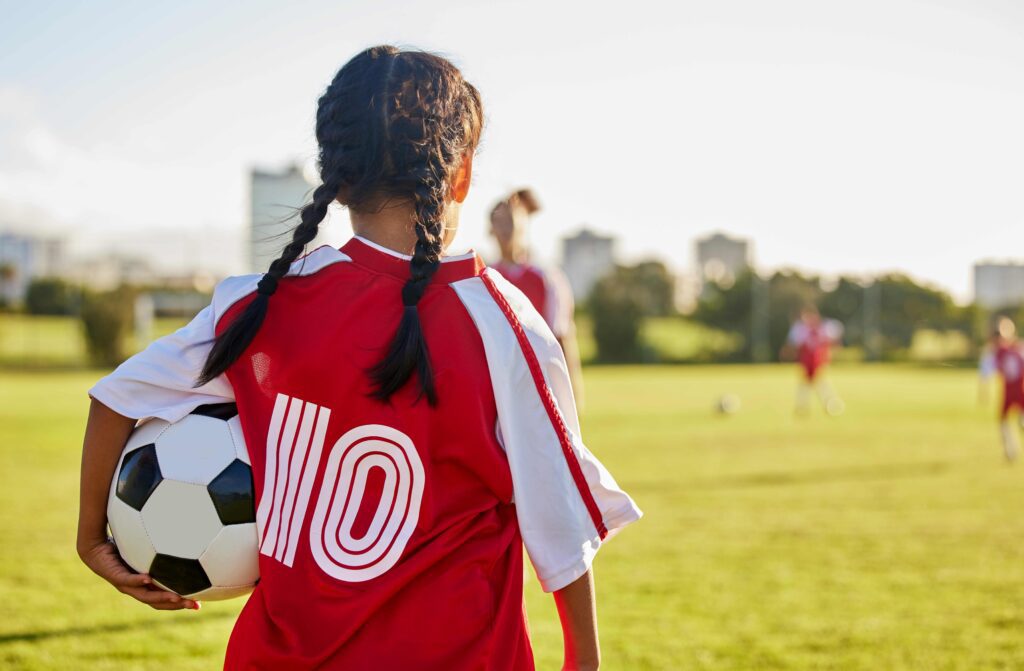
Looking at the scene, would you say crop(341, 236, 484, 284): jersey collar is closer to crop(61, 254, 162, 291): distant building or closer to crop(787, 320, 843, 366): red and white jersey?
crop(787, 320, 843, 366): red and white jersey

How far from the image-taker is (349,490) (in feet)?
4.33

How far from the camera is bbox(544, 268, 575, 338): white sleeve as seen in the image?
18.0ft

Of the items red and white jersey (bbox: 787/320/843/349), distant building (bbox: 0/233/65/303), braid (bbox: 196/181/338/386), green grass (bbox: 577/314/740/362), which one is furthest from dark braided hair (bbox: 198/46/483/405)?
distant building (bbox: 0/233/65/303)

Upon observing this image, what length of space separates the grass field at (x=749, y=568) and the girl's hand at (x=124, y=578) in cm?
208

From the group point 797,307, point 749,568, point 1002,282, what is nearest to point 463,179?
point 749,568

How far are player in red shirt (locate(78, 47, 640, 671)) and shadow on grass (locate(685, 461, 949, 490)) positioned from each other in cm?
650

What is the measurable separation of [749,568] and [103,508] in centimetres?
407

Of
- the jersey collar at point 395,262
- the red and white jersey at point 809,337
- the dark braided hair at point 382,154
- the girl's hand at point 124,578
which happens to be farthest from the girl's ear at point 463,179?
the red and white jersey at point 809,337

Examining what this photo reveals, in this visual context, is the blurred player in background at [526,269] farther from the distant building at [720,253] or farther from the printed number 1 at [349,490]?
the distant building at [720,253]

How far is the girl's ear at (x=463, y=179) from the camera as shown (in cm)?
145

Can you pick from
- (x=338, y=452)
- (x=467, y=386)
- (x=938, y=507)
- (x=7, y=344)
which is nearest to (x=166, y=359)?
(x=338, y=452)

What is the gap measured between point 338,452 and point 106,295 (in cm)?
2693

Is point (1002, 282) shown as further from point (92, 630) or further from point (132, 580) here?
point (132, 580)

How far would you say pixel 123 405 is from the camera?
1.38m
